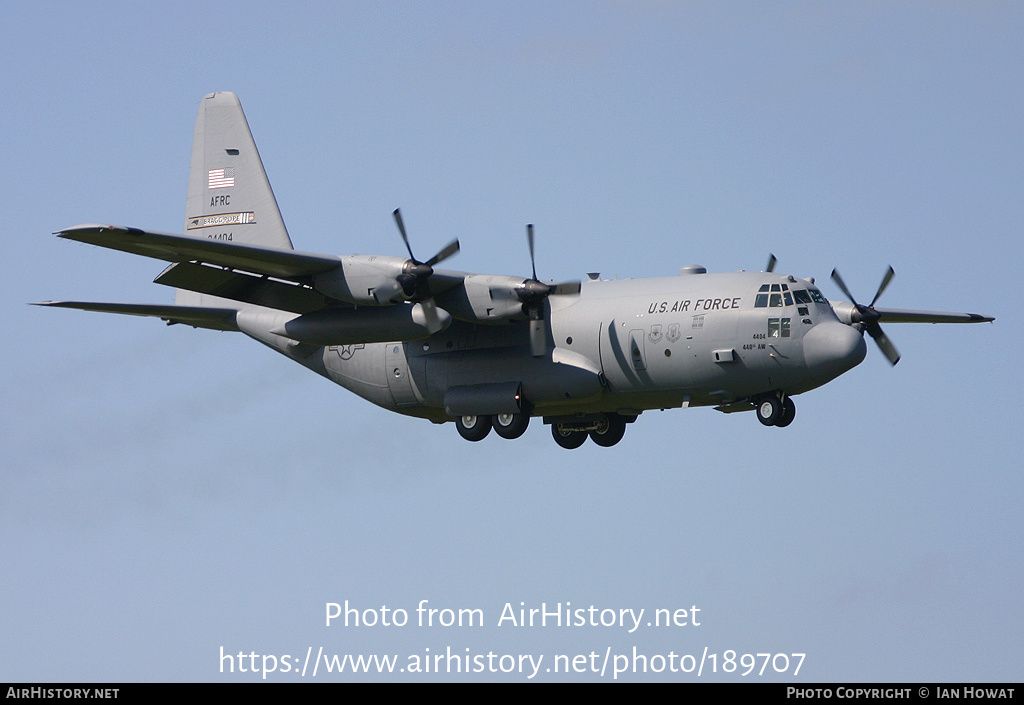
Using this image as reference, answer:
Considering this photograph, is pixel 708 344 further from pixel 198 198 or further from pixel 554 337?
pixel 198 198

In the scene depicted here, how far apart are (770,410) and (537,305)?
4.52 metres

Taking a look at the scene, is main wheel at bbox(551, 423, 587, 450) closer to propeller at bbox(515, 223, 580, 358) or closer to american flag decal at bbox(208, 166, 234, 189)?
propeller at bbox(515, 223, 580, 358)

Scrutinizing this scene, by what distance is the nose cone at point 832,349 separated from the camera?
79.4 feet

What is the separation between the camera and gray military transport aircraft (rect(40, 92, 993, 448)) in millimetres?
24453

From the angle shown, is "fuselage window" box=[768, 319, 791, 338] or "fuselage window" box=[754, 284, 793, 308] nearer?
"fuselage window" box=[768, 319, 791, 338]

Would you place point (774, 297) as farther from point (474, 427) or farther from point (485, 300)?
point (474, 427)

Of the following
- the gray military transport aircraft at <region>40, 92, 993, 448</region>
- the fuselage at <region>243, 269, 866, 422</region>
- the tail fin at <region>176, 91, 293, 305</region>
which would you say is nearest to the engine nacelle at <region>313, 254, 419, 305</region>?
the gray military transport aircraft at <region>40, 92, 993, 448</region>

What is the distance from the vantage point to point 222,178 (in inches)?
1195

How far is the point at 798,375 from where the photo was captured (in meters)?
24.5

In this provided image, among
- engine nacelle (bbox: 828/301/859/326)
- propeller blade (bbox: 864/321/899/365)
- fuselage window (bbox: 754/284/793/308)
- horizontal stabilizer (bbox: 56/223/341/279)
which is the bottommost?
propeller blade (bbox: 864/321/899/365)

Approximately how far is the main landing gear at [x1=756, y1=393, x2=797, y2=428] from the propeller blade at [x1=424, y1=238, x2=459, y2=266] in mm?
5994

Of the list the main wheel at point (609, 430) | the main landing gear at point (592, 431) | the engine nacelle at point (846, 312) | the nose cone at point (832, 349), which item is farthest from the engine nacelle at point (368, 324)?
the engine nacelle at point (846, 312)

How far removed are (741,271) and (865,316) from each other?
2497mm

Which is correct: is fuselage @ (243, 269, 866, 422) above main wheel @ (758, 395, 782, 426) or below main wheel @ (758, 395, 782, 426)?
above
